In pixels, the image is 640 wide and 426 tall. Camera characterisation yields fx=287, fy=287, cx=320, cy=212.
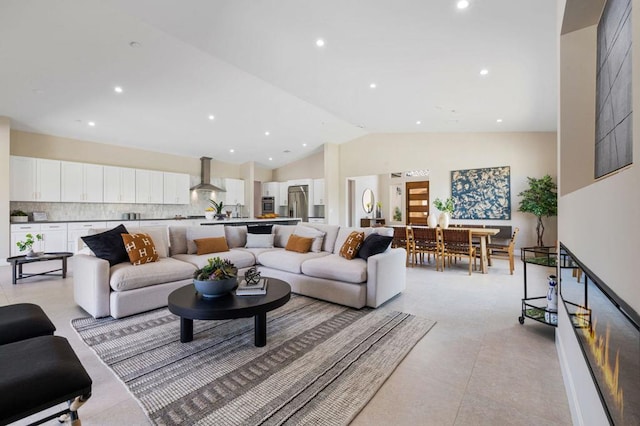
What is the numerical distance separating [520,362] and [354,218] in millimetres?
7998

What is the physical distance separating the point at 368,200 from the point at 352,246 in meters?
7.10

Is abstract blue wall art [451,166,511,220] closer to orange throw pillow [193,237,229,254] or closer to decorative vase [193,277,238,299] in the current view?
orange throw pillow [193,237,229,254]

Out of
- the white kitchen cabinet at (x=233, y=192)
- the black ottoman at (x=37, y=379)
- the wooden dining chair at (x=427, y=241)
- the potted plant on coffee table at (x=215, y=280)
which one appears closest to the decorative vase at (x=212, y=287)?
the potted plant on coffee table at (x=215, y=280)

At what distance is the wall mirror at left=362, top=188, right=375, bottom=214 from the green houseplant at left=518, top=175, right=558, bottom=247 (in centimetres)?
489

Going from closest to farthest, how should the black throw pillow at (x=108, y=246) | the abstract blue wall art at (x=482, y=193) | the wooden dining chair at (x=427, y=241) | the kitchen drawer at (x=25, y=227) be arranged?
the black throw pillow at (x=108, y=246) → the wooden dining chair at (x=427, y=241) → the kitchen drawer at (x=25, y=227) → the abstract blue wall art at (x=482, y=193)

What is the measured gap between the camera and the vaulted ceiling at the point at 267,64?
10.00 ft

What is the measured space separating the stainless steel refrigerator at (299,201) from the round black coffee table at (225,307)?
7312mm

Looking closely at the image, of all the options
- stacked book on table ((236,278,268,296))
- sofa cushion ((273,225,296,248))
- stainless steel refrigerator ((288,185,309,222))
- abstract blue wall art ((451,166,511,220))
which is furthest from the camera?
stainless steel refrigerator ((288,185,309,222))

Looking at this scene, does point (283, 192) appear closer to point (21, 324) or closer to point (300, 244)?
point (300, 244)

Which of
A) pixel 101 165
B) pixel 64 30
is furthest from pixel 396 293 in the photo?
pixel 101 165

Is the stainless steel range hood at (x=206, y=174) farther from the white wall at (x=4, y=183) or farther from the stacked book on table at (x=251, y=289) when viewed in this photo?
the stacked book on table at (x=251, y=289)

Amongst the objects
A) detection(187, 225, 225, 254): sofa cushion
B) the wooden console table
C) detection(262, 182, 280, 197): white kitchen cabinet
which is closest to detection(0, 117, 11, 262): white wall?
detection(187, 225, 225, 254): sofa cushion

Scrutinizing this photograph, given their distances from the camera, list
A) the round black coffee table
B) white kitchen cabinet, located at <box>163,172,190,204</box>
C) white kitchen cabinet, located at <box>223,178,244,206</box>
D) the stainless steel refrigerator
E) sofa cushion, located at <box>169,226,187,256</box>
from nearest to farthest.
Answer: the round black coffee table → sofa cushion, located at <box>169,226,187,256</box> → white kitchen cabinet, located at <box>163,172,190,204</box> → white kitchen cabinet, located at <box>223,178,244,206</box> → the stainless steel refrigerator

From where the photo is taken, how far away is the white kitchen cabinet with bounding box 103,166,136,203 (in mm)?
6998
